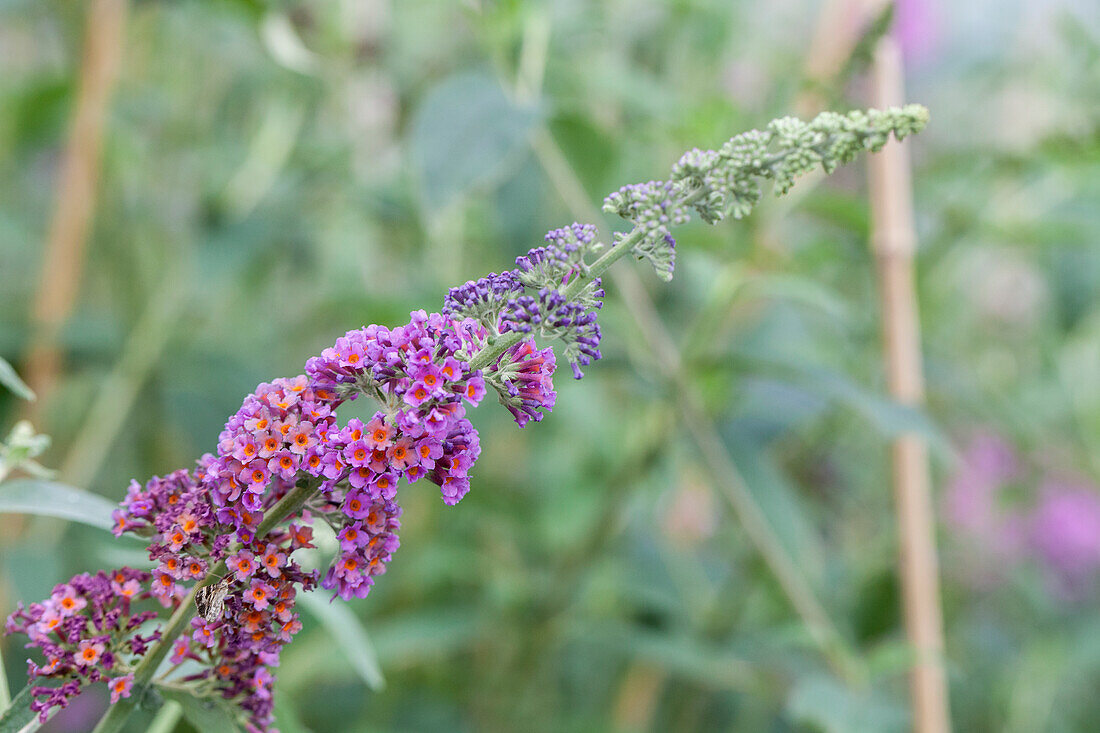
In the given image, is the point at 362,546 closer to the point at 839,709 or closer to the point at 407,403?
the point at 407,403

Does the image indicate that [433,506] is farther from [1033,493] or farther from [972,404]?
[1033,493]

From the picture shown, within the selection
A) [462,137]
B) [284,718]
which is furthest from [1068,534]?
[284,718]

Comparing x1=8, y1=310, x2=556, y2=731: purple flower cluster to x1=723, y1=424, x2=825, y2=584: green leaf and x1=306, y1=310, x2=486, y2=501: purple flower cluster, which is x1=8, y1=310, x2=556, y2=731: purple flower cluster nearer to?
x1=306, y1=310, x2=486, y2=501: purple flower cluster

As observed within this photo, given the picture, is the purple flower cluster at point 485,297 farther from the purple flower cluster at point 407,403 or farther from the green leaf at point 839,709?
the green leaf at point 839,709

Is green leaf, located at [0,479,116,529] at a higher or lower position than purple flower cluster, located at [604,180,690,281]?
lower

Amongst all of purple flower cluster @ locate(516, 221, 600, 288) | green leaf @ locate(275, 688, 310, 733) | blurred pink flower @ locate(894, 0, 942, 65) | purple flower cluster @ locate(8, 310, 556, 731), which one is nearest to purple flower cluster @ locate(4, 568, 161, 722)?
purple flower cluster @ locate(8, 310, 556, 731)

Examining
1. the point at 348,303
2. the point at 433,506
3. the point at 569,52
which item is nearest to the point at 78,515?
the point at 348,303
